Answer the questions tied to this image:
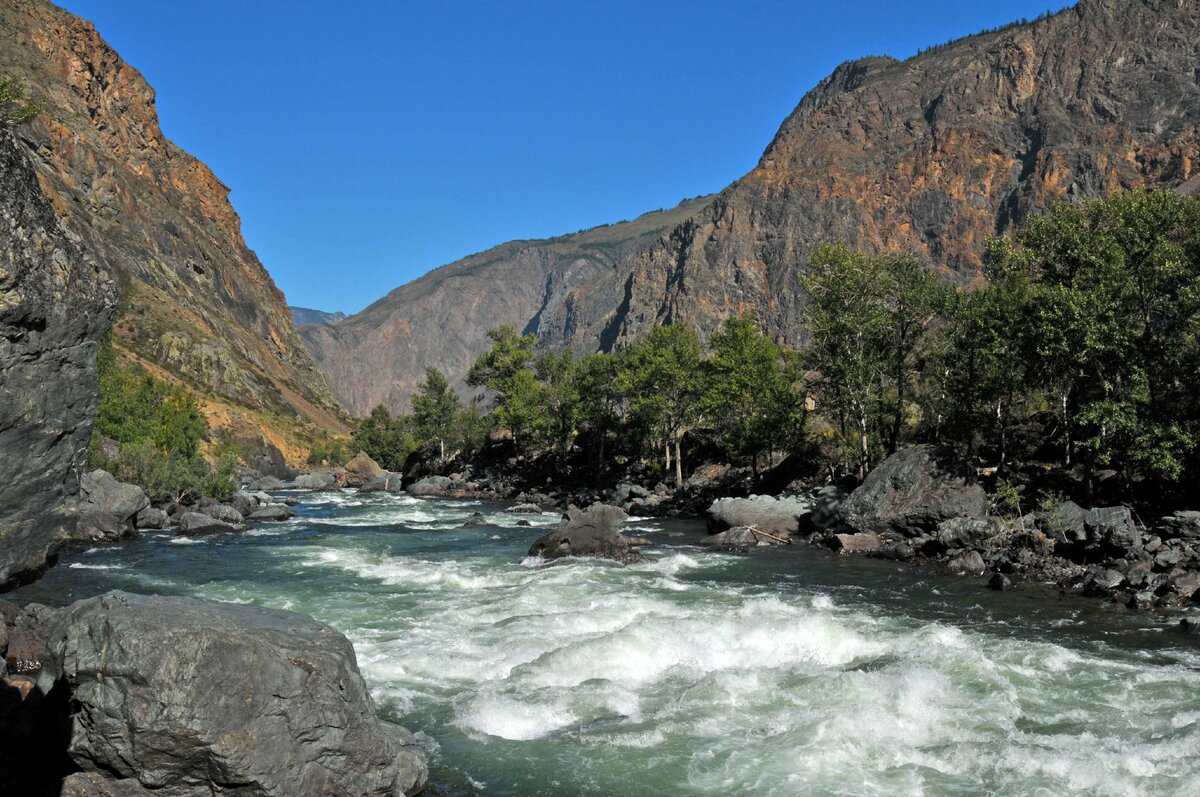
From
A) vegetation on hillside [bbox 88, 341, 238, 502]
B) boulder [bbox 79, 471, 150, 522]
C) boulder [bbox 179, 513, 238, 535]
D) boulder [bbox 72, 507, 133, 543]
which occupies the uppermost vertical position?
vegetation on hillside [bbox 88, 341, 238, 502]

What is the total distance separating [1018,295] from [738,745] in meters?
28.8

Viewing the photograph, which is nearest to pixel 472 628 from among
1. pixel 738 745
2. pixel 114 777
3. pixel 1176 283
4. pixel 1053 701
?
pixel 738 745

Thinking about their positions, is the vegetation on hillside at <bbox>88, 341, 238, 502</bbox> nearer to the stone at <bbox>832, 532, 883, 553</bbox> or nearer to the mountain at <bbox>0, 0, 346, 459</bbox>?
the stone at <bbox>832, 532, 883, 553</bbox>

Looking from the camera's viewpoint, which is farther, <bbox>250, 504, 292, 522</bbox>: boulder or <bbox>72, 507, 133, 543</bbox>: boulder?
<bbox>250, 504, 292, 522</bbox>: boulder

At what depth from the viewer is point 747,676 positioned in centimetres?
1570

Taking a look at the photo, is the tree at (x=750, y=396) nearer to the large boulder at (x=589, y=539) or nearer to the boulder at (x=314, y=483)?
the large boulder at (x=589, y=539)

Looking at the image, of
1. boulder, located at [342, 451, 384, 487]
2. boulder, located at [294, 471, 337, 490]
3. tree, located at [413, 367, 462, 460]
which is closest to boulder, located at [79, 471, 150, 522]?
boulder, located at [294, 471, 337, 490]

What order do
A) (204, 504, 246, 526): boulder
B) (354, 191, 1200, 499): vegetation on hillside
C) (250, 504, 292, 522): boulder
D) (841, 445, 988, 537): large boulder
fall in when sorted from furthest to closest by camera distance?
(250, 504, 292, 522): boulder < (204, 504, 246, 526): boulder < (841, 445, 988, 537): large boulder < (354, 191, 1200, 499): vegetation on hillside

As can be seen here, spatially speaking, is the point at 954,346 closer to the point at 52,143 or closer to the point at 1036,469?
the point at 1036,469

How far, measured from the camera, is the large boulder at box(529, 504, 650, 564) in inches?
1235

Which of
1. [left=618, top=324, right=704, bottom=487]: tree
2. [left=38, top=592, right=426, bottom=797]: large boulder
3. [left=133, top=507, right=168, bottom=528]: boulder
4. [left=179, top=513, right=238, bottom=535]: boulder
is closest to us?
[left=38, top=592, right=426, bottom=797]: large boulder

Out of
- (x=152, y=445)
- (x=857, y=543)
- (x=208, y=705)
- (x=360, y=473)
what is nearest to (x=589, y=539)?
(x=857, y=543)

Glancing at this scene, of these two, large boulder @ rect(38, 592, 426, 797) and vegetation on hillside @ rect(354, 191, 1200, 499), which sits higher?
vegetation on hillside @ rect(354, 191, 1200, 499)

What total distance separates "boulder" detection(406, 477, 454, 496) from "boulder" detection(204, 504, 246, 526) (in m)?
33.8
